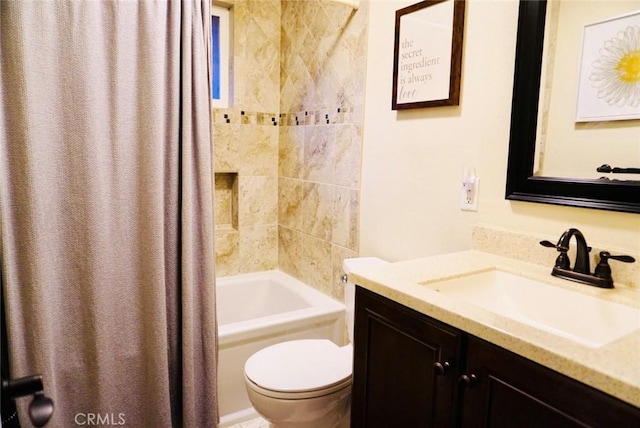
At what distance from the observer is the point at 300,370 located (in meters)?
1.61

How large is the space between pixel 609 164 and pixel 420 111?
0.77 metres

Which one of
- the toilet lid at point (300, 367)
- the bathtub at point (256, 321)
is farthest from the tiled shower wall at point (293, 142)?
the toilet lid at point (300, 367)

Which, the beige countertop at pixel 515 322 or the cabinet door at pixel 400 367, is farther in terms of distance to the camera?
the cabinet door at pixel 400 367

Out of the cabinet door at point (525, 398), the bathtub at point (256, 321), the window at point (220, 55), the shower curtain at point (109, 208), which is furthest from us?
the window at point (220, 55)

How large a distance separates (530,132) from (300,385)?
1.17 meters

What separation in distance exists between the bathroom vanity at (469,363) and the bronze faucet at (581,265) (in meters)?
0.04

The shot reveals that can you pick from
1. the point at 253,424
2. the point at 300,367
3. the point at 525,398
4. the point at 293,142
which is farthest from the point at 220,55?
the point at 525,398

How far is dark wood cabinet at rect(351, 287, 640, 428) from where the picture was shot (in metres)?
0.76

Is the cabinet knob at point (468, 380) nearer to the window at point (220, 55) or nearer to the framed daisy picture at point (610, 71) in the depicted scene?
the framed daisy picture at point (610, 71)

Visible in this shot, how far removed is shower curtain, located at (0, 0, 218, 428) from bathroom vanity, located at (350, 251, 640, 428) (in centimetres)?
78

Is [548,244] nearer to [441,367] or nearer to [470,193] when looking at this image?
[470,193]

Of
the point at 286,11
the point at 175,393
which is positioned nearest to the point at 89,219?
the point at 175,393

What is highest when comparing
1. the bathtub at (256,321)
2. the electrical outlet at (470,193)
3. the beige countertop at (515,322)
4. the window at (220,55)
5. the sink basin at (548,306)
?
the window at (220,55)

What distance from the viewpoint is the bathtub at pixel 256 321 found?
206 cm
